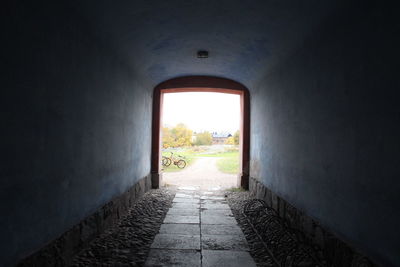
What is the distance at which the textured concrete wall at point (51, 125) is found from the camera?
1994 mm

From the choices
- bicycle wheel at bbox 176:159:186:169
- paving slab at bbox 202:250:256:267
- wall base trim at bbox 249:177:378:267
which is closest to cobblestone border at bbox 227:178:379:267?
wall base trim at bbox 249:177:378:267

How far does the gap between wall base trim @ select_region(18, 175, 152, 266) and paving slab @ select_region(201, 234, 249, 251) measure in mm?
1444

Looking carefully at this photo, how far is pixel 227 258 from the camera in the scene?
125 inches

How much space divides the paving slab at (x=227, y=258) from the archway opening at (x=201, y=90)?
458 cm

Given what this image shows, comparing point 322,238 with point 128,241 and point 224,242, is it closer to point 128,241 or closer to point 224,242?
point 224,242

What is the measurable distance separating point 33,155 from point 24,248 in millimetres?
741

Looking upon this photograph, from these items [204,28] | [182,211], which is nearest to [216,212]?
[182,211]

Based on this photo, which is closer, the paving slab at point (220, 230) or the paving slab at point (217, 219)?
the paving slab at point (220, 230)

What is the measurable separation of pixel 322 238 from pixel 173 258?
1726 mm

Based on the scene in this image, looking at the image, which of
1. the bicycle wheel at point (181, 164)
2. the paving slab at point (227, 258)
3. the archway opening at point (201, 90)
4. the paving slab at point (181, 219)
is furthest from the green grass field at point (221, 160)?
the paving slab at point (227, 258)

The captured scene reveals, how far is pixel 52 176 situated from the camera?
257 cm

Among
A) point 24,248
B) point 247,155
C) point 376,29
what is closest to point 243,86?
point 247,155

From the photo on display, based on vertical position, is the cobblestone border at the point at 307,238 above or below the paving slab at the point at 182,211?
above

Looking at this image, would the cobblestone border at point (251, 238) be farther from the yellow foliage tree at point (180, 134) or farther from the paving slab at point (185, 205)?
the yellow foliage tree at point (180, 134)
